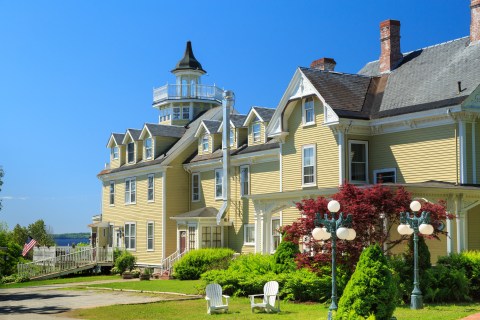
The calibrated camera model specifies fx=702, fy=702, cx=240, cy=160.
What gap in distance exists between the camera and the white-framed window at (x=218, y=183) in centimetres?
4128

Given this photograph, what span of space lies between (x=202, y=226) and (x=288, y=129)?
9.41 meters

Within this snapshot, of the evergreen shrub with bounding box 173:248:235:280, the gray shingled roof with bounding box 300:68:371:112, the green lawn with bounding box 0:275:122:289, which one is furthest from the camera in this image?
the green lawn with bounding box 0:275:122:289

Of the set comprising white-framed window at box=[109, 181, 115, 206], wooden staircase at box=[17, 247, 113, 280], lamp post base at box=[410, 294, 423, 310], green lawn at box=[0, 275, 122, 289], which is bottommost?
green lawn at box=[0, 275, 122, 289]

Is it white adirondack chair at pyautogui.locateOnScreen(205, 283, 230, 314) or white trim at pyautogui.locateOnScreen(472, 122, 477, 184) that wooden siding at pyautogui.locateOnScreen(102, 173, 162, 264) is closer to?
white trim at pyautogui.locateOnScreen(472, 122, 477, 184)

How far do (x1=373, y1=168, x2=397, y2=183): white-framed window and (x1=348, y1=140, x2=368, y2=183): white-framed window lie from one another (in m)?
0.45

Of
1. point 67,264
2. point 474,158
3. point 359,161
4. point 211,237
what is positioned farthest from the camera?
point 67,264

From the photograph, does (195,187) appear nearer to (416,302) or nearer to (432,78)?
(432,78)

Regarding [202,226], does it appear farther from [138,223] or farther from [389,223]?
[389,223]

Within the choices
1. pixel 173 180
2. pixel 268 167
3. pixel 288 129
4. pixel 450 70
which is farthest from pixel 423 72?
pixel 173 180

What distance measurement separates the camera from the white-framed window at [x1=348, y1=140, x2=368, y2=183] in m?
31.2

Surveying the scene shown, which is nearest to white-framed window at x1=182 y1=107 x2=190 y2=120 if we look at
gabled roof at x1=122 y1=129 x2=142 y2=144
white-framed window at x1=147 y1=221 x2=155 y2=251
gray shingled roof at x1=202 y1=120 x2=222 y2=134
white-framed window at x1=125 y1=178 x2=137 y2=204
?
gabled roof at x1=122 y1=129 x2=142 y2=144

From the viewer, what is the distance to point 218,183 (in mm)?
41469

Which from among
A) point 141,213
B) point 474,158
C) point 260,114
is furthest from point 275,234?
point 141,213

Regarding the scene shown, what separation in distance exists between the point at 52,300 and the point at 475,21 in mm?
21351
